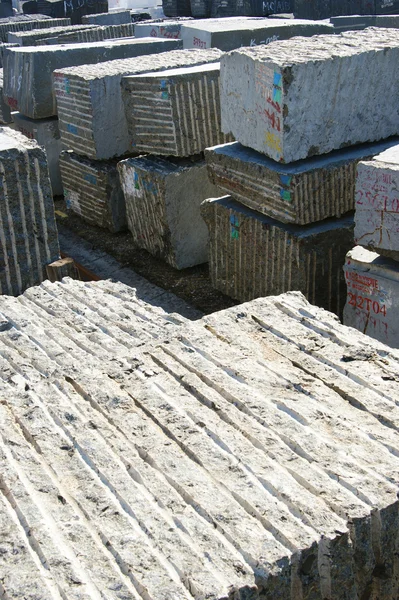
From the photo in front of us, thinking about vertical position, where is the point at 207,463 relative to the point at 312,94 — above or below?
below

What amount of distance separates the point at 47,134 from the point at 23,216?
4.11 m

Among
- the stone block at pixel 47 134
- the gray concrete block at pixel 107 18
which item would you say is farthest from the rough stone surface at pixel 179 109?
the gray concrete block at pixel 107 18

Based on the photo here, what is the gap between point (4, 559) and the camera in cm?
185

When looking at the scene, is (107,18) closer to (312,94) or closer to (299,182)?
(312,94)

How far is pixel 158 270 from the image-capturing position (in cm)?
673

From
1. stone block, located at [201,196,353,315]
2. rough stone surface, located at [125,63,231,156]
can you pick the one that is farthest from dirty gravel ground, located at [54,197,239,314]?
rough stone surface, located at [125,63,231,156]

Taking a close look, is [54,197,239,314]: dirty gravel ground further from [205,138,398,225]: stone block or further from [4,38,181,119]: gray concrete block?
[4,38,181,119]: gray concrete block

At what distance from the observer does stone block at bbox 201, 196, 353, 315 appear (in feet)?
16.9

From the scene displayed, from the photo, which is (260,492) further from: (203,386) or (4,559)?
(4,559)

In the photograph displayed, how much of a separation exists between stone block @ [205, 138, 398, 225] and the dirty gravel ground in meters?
1.01

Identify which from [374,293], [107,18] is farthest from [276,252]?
[107,18]

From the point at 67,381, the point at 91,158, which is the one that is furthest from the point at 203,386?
the point at 91,158

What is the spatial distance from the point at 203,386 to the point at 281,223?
2.98m

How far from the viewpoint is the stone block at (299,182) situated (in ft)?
16.3
